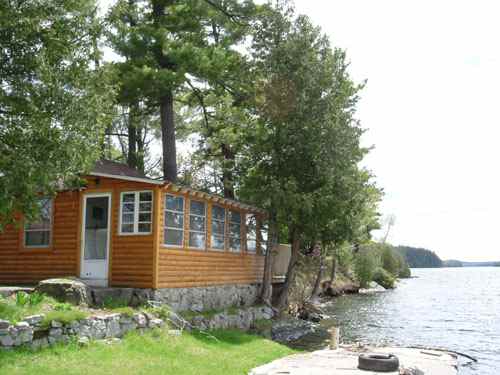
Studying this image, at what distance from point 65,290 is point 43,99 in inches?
183

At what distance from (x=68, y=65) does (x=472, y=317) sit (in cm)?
2665

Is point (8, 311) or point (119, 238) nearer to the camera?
point (8, 311)

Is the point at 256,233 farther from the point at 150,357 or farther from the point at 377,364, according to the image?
the point at 150,357

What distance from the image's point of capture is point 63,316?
36.8 ft

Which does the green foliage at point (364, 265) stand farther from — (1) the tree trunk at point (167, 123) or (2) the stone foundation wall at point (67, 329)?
(2) the stone foundation wall at point (67, 329)

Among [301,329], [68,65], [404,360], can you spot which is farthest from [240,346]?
[68,65]

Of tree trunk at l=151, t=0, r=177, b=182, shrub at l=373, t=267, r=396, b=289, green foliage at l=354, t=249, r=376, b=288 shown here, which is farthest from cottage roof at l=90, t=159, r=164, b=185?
shrub at l=373, t=267, r=396, b=289

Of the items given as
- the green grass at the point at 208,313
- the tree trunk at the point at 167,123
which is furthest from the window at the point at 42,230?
the tree trunk at the point at 167,123

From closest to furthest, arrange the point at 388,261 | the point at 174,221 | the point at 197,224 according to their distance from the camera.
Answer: the point at 174,221 → the point at 197,224 → the point at 388,261

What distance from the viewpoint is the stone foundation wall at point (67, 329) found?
33.8ft

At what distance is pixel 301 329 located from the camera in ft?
67.5

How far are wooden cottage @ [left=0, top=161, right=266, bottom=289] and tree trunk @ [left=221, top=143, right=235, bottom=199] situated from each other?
6848 mm

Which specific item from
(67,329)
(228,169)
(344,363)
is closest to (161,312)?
(67,329)

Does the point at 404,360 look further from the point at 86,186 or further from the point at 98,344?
the point at 86,186
